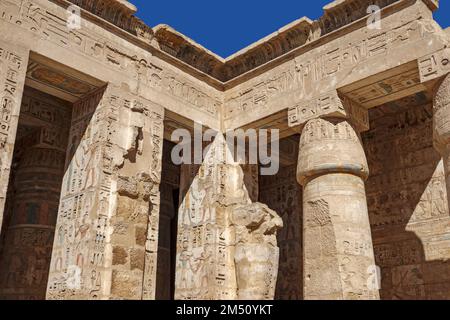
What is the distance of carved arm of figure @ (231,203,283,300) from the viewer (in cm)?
775

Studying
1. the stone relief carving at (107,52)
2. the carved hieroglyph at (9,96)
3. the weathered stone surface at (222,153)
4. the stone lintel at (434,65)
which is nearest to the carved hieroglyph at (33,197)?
the weathered stone surface at (222,153)

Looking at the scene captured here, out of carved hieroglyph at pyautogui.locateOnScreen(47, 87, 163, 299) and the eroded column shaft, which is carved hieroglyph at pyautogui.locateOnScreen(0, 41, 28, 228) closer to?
carved hieroglyph at pyautogui.locateOnScreen(47, 87, 163, 299)

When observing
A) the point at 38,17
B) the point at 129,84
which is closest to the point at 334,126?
the point at 129,84

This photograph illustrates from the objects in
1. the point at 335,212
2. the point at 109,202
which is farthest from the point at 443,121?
the point at 109,202

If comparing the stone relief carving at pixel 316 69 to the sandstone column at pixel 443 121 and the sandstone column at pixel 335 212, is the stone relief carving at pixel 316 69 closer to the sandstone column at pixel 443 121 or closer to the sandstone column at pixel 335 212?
the sandstone column at pixel 335 212

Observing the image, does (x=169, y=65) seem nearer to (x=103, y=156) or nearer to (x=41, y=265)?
(x=103, y=156)

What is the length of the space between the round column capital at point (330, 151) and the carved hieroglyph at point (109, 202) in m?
2.31

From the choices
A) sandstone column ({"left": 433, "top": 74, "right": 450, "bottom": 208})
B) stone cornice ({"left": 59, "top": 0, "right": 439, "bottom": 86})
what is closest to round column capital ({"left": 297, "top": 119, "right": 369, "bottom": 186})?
sandstone column ({"left": 433, "top": 74, "right": 450, "bottom": 208})

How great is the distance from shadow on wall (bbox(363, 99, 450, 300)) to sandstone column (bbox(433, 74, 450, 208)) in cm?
239

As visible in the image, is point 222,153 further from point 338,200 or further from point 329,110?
point 338,200

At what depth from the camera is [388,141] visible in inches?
369

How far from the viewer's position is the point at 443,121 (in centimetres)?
603

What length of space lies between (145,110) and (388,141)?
191 inches

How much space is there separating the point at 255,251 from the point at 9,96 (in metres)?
4.42
